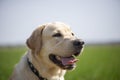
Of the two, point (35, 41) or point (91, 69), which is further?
point (91, 69)

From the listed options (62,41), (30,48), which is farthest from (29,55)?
(62,41)

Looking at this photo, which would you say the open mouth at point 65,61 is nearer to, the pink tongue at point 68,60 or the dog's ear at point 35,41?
the pink tongue at point 68,60

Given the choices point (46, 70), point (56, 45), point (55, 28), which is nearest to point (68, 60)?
point (56, 45)

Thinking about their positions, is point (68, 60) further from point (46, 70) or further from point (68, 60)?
point (46, 70)

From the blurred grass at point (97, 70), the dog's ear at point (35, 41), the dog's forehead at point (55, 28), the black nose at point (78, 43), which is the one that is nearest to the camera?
the black nose at point (78, 43)

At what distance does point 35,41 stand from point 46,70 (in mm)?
664

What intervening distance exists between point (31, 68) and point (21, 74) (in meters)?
0.25

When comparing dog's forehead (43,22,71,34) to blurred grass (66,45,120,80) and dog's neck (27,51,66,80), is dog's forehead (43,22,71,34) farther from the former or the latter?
blurred grass (66,45,120,80)

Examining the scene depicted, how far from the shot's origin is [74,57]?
316 inches

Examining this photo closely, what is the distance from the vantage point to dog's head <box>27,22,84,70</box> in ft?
25.8

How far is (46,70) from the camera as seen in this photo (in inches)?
322

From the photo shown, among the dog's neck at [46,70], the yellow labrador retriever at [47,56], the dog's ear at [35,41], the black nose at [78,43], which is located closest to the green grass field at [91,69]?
the dog's neck at [46,70]

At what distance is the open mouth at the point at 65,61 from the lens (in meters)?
7.92

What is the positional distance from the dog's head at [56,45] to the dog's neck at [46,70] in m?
0.10
